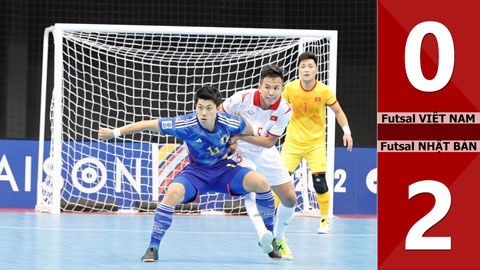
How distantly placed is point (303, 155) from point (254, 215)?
6.91ft

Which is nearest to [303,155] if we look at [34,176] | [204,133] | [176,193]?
[204,133]

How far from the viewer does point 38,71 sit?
11992 millimetres

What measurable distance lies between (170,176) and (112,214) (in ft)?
2.70

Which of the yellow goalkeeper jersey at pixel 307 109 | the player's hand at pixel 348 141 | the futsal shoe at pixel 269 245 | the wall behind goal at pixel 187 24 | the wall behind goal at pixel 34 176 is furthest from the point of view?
the wall behind goal at pixel 187 24

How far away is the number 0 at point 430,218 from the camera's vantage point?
69.4 inches

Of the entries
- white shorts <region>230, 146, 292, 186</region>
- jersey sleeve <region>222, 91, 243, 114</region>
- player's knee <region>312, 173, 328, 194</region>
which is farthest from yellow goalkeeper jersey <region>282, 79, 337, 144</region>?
jersey sleeve <region>222, 91, 243, 114</region>

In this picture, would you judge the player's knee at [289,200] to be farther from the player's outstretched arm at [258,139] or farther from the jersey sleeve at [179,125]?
the jersey sleeve at [179,125]

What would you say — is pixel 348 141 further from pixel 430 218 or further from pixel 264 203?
pixel 430 218

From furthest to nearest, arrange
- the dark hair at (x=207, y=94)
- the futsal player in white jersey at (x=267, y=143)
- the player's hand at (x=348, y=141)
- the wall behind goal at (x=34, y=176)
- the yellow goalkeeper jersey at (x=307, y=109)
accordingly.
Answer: the wall behind goal at (x=34, y=176) → the yellow goalkeeper jersey at (x=307, y=109) → the player's hand at (x=348, y=141) → the futsal player in white jersey at (x=267, y=143) → the dark hair at (x=207, y=94)

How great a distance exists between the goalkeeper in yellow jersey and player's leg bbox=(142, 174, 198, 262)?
2098 millimetres

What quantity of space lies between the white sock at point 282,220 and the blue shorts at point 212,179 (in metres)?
0.45

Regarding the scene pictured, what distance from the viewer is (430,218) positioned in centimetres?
178

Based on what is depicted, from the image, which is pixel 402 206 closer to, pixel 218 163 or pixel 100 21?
pixel 218 163

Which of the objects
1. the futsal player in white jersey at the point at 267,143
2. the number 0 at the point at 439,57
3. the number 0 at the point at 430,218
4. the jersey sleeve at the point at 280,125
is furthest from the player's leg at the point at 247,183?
the number 0 at the point at 439,57
